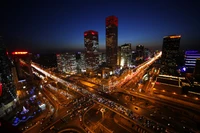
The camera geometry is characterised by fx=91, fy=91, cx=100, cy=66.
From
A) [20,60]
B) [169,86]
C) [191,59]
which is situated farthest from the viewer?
[191,59]

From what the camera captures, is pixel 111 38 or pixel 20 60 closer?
pixel 20 60

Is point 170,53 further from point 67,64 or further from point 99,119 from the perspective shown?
point 67,64

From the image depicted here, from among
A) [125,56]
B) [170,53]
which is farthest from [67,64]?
[170,53]

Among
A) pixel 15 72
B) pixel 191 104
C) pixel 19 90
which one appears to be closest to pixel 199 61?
pixel 191 104

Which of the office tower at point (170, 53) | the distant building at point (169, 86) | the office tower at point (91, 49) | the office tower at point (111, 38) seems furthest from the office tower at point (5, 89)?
the office tower at point (170, 53)

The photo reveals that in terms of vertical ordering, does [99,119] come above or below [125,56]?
below

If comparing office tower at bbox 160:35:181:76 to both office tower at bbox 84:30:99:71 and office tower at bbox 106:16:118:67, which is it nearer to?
office tower at bbox 106:16:118:67

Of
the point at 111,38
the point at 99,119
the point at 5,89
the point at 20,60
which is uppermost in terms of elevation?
the point at 111,38
